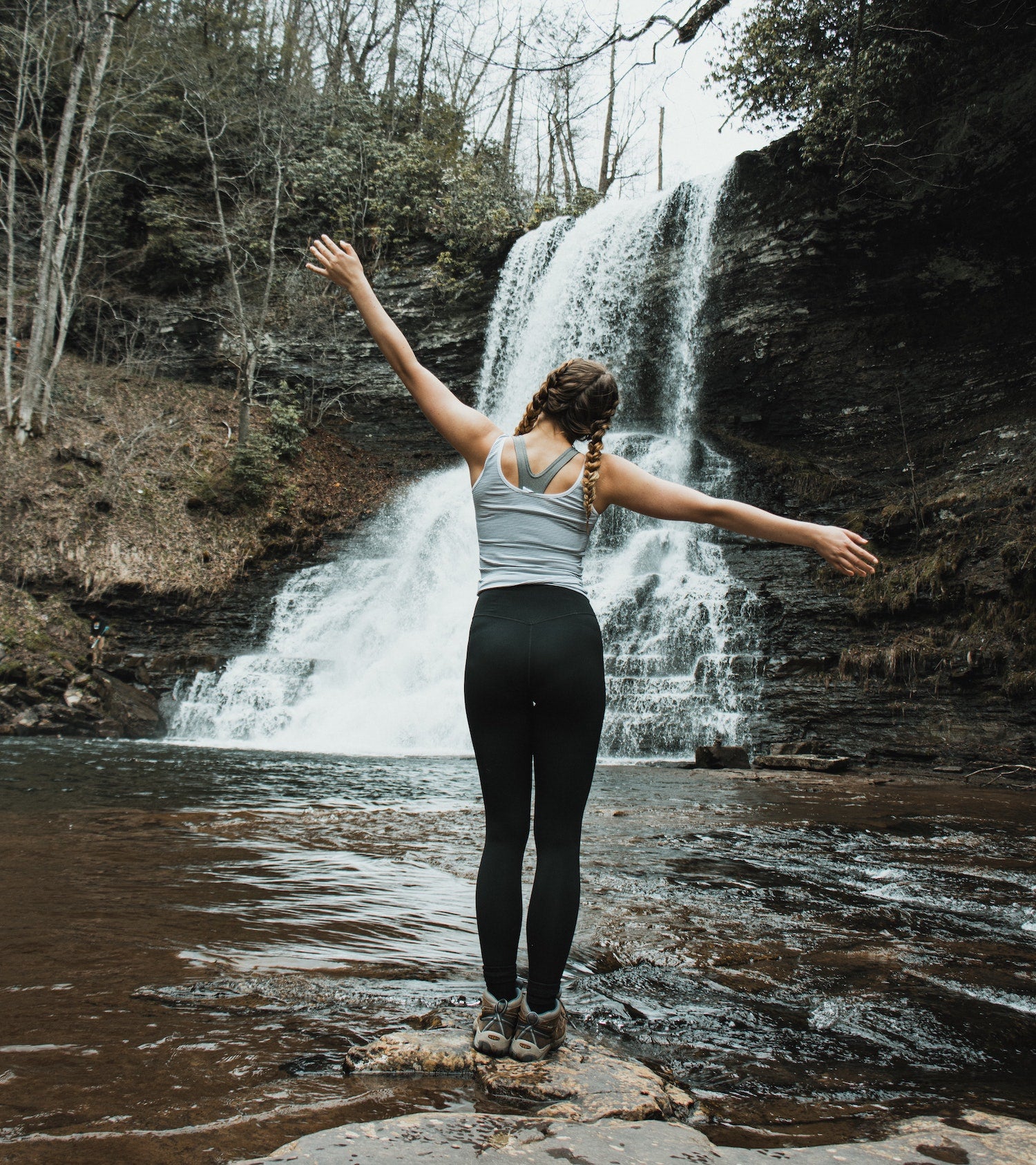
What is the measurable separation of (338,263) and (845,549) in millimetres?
1770

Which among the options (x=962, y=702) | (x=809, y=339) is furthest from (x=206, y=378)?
(x=962, y=702)

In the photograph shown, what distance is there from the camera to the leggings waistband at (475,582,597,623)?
2.10 m

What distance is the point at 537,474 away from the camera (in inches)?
87.5

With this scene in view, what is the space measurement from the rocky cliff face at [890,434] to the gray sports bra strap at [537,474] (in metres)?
9.39

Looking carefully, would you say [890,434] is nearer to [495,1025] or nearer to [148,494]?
[148,494]

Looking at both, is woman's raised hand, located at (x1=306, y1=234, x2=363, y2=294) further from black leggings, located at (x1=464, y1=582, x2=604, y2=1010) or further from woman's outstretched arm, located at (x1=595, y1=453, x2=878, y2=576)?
black leggings, located at (x1=464, y1=582, x2=604, y2=1010)

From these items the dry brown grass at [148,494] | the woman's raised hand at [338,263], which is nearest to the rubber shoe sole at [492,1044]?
the woman's raised hand at [338,263]

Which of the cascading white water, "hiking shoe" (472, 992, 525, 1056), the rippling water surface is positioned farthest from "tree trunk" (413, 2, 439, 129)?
"hiking shoe" (472, 992, 525, 1056)

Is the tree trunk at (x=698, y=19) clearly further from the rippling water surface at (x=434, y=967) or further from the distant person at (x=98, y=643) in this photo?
the distant person at (x=98, y=643)

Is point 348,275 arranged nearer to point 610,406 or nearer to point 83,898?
point 610,406

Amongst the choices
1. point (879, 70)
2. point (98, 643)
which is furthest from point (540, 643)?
point (879, 70)

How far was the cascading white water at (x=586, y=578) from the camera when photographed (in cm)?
1186

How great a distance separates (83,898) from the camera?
318 cm

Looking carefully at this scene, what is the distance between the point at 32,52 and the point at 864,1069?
25.5m
